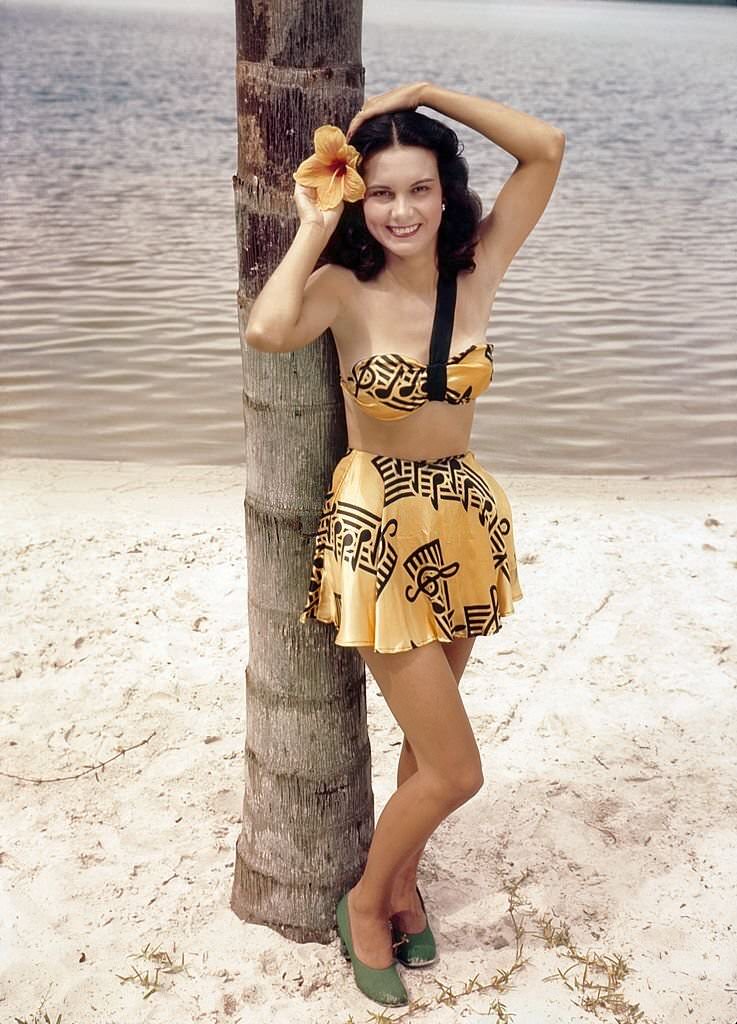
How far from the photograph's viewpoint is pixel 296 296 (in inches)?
114

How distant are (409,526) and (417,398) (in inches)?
13.2

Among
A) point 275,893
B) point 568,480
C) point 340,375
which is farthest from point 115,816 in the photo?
point 568,480

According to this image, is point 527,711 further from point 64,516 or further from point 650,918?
point 64,516

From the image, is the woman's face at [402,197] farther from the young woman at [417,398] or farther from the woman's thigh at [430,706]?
the woman's thigh at [430,706]

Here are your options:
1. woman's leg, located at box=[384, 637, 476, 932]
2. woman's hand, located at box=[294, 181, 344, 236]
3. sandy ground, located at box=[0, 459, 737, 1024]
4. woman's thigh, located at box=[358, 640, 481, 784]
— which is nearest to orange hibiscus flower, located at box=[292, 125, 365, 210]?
woman's hand, located at box=[294, 181, 344, 236]

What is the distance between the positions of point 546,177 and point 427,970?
237cm

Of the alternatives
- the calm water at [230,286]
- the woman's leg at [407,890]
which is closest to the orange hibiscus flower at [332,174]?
the woman's leg at [407,890]

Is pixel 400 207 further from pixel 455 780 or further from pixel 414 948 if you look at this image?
pixel 414 948

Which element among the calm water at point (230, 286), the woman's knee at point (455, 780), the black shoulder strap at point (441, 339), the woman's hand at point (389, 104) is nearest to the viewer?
the woman's hand at point (389, 104)

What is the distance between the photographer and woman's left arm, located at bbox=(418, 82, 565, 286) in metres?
3.11

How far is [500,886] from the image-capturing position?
406 cm

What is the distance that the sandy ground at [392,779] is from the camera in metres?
3.61

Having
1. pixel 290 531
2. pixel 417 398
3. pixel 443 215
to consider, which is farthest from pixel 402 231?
pixel 290 531

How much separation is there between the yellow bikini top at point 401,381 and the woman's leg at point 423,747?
64cm
